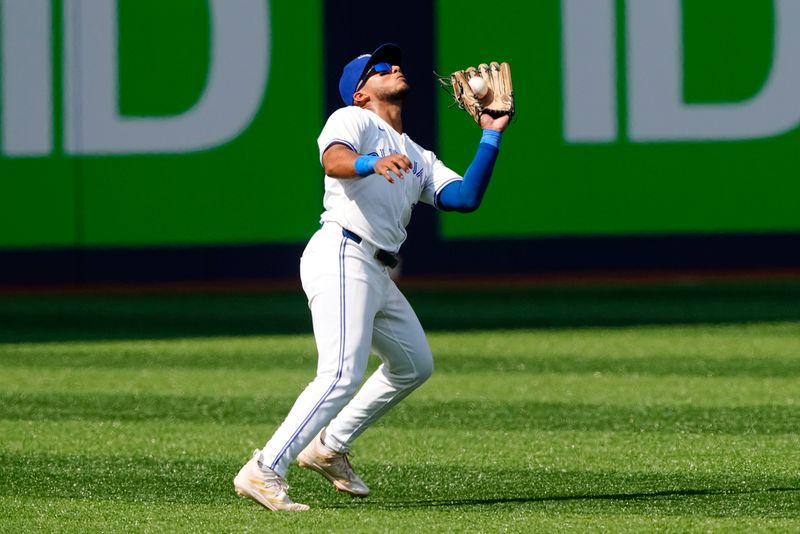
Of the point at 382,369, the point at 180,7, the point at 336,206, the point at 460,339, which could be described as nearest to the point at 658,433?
the point at 382,369

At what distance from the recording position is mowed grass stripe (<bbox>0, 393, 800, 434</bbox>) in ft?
25.7

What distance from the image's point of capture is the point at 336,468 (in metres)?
5.95

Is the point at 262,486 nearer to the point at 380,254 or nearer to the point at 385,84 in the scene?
the point at 380,254

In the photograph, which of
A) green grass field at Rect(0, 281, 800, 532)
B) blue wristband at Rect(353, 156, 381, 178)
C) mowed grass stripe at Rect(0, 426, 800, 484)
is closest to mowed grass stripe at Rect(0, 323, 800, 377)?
green grass field at Rect(0, 281, 800, 532)

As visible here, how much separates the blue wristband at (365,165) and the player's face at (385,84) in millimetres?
693

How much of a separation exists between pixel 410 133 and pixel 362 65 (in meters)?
10.2

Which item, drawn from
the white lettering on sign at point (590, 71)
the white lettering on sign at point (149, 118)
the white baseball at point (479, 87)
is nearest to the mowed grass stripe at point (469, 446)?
the white baseball at point (479, 87)

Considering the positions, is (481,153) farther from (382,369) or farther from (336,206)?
(382,369)

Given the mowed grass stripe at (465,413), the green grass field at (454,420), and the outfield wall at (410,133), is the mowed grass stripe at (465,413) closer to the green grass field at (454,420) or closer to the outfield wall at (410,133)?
the green grass field at (454,420)

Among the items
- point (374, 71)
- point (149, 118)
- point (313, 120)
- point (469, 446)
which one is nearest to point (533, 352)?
point (469, 446)

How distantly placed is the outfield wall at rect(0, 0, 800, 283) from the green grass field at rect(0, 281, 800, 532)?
1.54 m

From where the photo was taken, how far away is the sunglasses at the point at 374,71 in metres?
5.85

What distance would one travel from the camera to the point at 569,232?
16.1 metres

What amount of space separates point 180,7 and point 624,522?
11.4 metres
